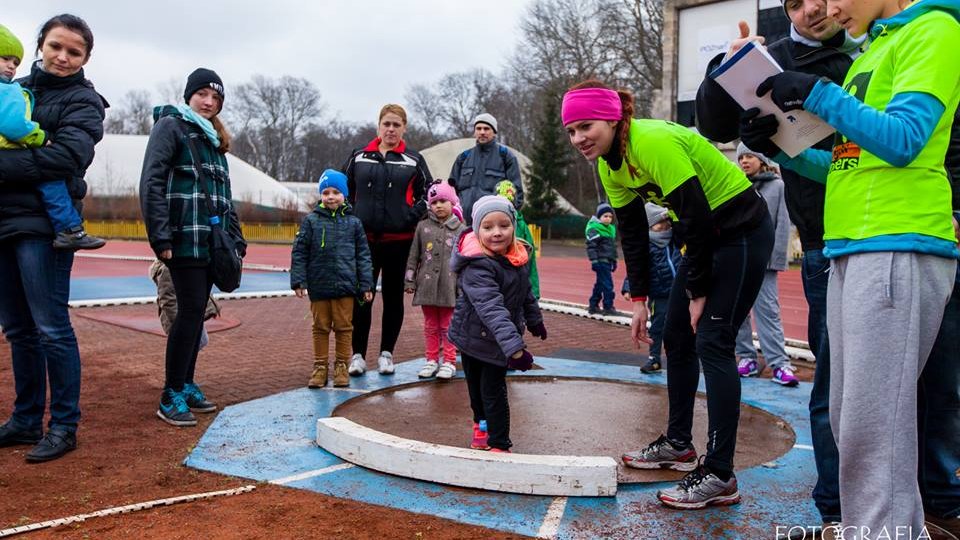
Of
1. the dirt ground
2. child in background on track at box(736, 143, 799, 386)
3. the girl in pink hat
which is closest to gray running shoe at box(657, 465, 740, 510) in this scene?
the girl in pink hat

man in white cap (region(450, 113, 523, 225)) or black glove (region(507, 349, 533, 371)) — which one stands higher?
man in white cap (region(450, 113, 523, 225))

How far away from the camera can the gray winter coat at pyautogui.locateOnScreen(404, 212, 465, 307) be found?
6469 millimetres

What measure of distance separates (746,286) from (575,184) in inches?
2132

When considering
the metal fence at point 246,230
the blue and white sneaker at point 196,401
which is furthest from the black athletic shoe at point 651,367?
the metal fence at point 246,230

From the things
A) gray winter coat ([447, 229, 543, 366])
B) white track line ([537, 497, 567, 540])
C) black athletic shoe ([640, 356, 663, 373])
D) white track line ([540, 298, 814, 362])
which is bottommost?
white track line ([540, 298, 814, 362])

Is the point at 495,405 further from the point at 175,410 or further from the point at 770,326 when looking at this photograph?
the point at 770,326

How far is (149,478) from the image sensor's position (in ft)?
12.6

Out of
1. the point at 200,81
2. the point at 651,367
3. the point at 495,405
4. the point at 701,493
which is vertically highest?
the point at 200,81

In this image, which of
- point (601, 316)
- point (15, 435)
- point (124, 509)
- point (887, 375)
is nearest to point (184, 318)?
point (15, 435)

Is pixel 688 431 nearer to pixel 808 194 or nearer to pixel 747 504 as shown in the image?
pixel 747 504

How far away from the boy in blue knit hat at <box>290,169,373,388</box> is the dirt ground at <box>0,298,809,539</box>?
444 mm

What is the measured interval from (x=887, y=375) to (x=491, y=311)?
7.12 feet

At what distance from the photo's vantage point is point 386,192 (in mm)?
6602

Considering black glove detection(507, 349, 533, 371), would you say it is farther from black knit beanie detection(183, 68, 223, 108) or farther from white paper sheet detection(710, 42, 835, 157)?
black knit beanie detection(183, 68, 223, 108)
